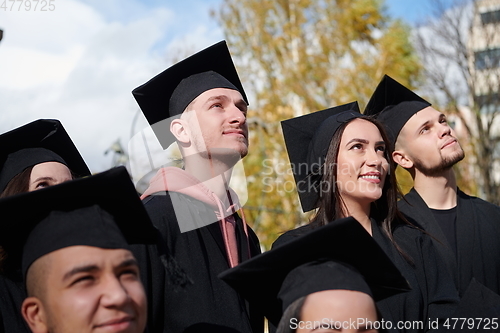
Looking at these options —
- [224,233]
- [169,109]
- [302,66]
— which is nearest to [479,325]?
[224,233]

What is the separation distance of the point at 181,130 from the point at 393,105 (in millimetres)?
2176

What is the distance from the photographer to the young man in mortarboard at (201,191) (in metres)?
2.84

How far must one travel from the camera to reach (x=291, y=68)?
14.7 meters

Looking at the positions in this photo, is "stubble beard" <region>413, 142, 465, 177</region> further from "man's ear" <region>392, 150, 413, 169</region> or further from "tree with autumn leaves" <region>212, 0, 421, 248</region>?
"tree with autumn leaves" <region>212, 0, 421, 248</region>

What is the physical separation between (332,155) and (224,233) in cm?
98

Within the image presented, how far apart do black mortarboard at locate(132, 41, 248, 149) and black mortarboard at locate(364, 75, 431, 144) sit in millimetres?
1627

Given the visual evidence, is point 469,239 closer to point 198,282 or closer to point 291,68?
point 198,282

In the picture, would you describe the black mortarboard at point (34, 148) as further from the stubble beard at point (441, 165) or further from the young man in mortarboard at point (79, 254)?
the stubble beard at point (441, 165)

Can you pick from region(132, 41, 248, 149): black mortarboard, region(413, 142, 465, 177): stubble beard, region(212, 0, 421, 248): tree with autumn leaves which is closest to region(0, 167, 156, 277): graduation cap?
region(132, 41, 248, 149): black mortarboard

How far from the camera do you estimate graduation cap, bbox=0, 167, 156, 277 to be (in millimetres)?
2201

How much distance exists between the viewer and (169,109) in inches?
144

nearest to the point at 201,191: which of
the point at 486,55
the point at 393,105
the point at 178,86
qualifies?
the point at 178,86

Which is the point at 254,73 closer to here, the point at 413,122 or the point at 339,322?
the point at 413,122

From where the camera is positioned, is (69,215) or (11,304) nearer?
(69,215)
